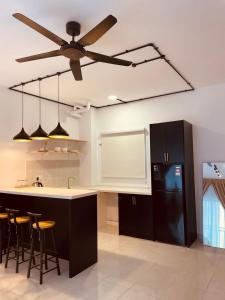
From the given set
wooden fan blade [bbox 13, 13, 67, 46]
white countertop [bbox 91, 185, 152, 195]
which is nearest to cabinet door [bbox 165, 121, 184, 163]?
white countertop [bbox 91, 185, 152, 195]

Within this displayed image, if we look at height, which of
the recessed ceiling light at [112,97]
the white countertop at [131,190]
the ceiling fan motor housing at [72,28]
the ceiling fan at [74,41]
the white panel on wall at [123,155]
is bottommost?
the white countertop at [131,190]

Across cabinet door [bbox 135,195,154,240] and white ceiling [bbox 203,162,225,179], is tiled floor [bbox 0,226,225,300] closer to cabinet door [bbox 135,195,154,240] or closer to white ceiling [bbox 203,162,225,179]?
cabinet door [bbox 135,195,154,240]

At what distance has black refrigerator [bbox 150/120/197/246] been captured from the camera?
4.00 m

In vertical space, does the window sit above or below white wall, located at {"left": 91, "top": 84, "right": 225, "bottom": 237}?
below

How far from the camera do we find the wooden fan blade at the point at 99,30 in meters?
1.81

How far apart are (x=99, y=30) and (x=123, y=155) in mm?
3572

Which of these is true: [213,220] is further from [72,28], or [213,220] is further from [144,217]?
[72,28]

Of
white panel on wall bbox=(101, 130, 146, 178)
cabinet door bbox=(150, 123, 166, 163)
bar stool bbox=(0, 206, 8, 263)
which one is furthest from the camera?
white panel on wall bbox=(101, 130, 146, 178)

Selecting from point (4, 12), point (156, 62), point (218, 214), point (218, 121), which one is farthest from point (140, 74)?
point (218, 214)

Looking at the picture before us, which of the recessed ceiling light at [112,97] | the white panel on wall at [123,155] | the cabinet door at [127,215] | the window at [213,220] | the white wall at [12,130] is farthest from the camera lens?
the white panel on wall at [123,155]

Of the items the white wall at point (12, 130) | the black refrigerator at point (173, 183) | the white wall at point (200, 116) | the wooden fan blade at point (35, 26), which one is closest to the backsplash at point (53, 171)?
the white wall at point (12, 130)

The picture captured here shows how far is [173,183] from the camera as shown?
4086 millimetres

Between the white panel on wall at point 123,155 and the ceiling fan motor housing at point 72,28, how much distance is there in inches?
117

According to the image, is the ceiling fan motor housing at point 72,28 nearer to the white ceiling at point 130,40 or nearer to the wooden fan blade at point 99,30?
the white ceiling at point 130,40
